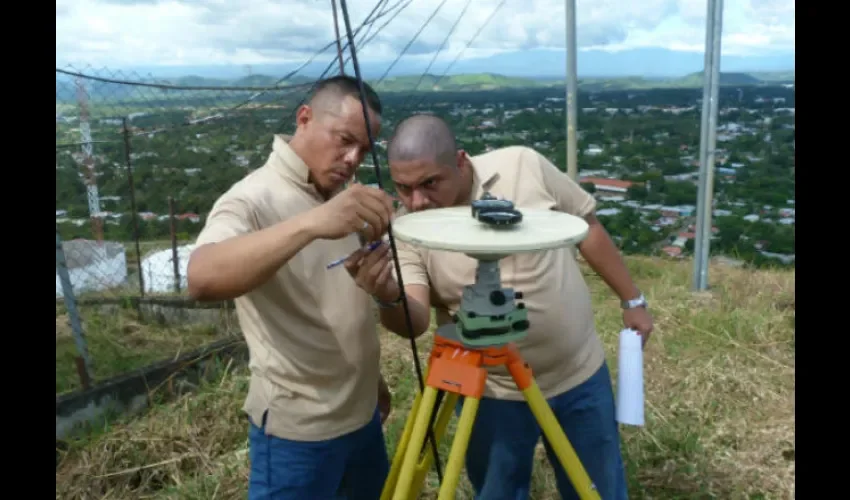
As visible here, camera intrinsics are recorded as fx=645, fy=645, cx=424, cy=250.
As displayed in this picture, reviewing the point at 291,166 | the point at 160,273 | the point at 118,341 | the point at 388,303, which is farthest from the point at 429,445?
the point at 160,273

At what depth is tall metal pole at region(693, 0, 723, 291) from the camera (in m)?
6.36

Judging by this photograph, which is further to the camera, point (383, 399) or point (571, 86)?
point (571, 86)

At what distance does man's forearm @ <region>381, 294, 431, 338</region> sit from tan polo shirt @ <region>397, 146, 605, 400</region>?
0.13 metres

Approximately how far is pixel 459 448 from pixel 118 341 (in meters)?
4.51

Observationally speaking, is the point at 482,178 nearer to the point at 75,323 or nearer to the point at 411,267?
the point at 411,267

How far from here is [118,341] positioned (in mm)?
5293

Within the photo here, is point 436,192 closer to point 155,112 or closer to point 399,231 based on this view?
point 399,231

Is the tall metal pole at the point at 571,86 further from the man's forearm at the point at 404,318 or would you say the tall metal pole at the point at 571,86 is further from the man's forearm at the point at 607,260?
the man's forearm at the point at 404,318

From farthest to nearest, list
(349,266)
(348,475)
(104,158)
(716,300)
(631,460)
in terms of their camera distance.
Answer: (716,300) < (104,158) < (631,460) < (348,475) < (349,266)

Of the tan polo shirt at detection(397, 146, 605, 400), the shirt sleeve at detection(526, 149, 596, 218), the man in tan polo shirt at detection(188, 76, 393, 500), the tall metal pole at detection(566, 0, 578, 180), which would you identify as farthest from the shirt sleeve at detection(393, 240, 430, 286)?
the tall metal pole at detection(566, 0, 578, 180)

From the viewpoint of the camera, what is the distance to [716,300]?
21.8 feet

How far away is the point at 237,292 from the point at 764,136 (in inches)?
466
